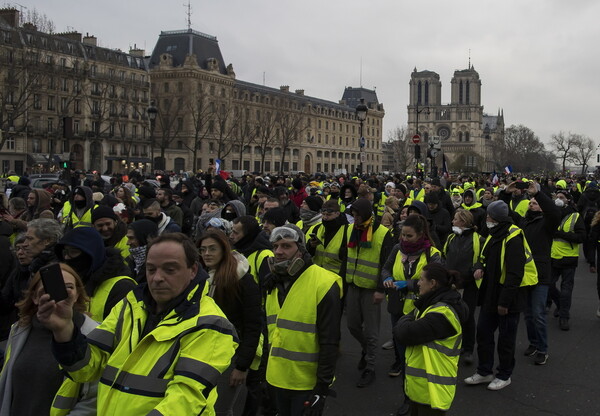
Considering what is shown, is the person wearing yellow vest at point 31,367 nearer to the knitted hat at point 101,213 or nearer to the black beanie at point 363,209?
the knitted hat at point 101,213

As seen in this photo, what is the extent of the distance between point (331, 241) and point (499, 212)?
194 cm

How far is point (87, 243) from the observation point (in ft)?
11.6

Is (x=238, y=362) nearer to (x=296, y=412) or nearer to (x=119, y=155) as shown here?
(x=296, y=412)

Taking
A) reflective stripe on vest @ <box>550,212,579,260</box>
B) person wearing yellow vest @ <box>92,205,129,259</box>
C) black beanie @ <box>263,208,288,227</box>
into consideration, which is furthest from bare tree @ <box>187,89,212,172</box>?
person wearing yellow vest @ <box>92,205,129,259</box>

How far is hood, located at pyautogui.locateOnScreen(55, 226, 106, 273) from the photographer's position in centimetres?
350

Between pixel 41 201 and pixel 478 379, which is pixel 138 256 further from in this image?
pixel 41 201

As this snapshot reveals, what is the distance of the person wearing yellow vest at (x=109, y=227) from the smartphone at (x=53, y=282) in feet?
9.43

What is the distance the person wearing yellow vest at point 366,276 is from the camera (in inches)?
249

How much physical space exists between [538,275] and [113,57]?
65.8 m

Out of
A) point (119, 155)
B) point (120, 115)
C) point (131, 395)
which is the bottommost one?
point (131, 395)

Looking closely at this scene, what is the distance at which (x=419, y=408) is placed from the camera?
438 centimetres

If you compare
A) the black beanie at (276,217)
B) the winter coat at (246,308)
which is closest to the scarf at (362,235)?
the black beanie at (276,217)

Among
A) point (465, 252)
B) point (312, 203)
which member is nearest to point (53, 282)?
point (465, 252)

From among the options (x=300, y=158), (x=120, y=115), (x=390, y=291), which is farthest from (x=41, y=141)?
(x=390, y=291)
